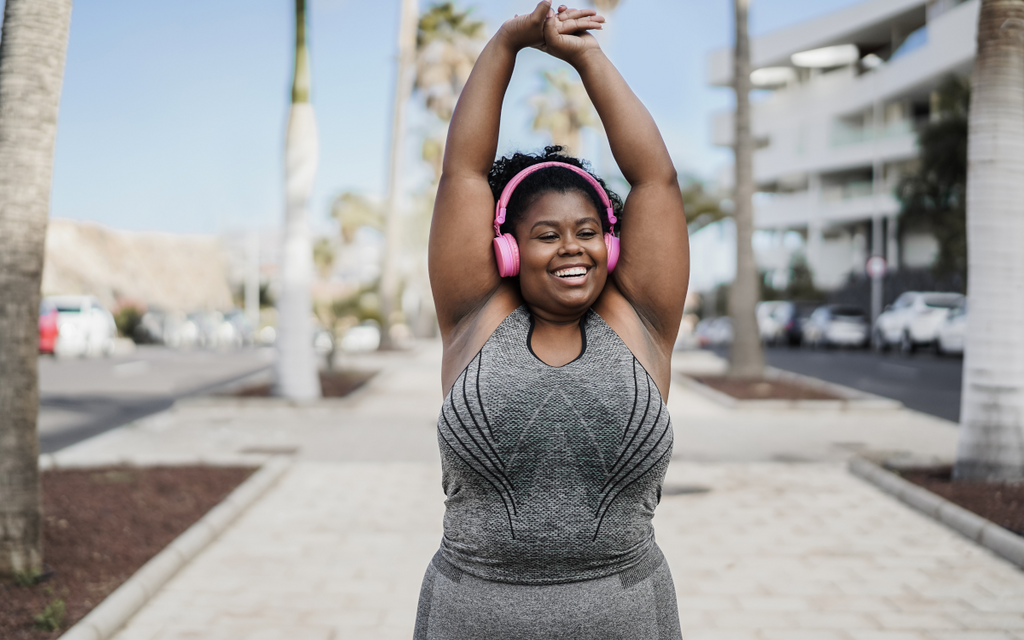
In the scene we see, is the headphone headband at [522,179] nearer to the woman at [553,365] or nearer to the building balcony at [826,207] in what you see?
the woman at [553,365]

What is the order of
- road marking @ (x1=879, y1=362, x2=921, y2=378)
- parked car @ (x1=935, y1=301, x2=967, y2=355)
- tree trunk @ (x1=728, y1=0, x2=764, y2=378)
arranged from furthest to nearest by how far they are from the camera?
parked car @ (x1=935, y1=301, x2=967, y2=355)
road marking @ (x1=879, y1=362, x2=921, y2=378)
tree trunk @ (x1=728, y1=0, x2=764, y2=378)

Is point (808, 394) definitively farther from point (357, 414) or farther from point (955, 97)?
point (955, 97)

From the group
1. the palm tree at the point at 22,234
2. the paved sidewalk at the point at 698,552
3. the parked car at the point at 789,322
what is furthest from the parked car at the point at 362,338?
the palm tree at the point at 22,234

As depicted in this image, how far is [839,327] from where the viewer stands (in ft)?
106

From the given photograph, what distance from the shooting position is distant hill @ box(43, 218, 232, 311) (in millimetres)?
73688

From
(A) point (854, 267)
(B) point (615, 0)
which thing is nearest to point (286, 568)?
(B) point (615, 0)

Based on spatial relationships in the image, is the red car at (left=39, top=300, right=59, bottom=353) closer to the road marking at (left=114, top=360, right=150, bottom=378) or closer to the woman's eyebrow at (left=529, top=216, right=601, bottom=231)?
the road marking at (left=114, top=360, right=150, bottom=378)

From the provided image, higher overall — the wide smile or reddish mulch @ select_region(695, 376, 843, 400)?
the wide smile

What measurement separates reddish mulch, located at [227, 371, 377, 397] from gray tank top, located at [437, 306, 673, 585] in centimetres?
1248

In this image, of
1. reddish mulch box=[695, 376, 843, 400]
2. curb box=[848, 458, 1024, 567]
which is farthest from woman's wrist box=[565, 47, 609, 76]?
reddish mulch box=[695, 376, 843, 400]

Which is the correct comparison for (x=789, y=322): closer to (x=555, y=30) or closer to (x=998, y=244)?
(x=998, y=244)

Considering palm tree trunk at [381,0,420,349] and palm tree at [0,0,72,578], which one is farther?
palm tree trunk at [381,0,420,349]

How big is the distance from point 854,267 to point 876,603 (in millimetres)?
50610

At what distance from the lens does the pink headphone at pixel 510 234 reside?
1944 millimetres
